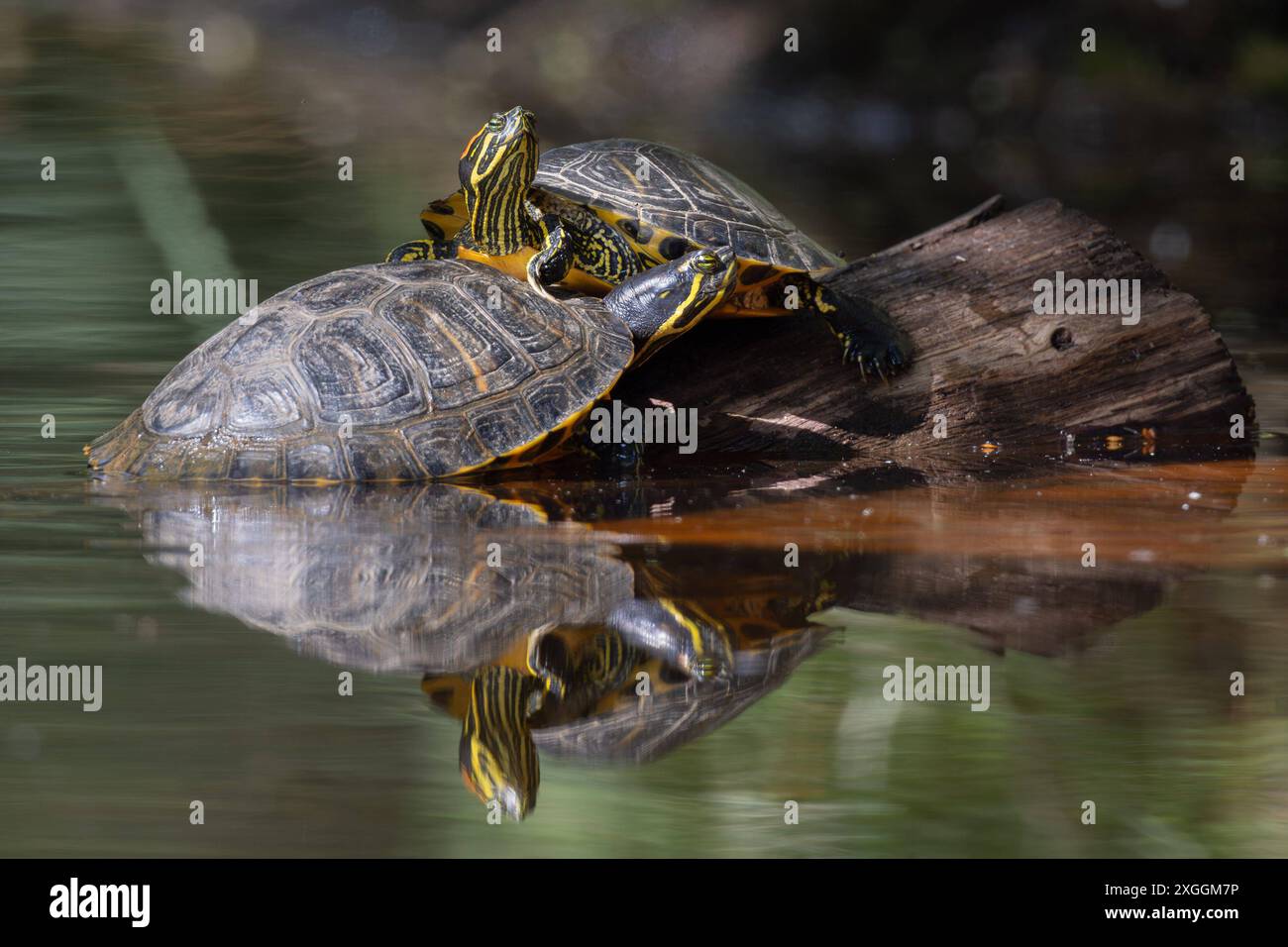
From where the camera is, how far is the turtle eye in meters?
5.72

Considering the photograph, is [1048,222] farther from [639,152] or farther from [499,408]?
[499,408]

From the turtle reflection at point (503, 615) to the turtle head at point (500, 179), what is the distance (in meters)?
1.49

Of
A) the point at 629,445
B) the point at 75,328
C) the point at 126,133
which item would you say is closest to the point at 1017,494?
the point at 629,445

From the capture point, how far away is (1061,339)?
242 inches

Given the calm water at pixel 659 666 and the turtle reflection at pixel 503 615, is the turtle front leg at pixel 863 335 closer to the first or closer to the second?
the calm water at pixel 659 666

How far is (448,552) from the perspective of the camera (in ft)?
14.4

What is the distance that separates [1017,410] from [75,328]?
223 inches

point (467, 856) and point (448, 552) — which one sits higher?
point (448, 552)

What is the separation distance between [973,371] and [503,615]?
311 cm

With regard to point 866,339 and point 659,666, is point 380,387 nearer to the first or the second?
point 866,339

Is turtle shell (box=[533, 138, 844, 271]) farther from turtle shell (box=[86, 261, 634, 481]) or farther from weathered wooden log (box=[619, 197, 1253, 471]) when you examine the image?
turtle shell (box=[86, 261, 634, 481])

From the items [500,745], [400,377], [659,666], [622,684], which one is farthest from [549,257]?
[500,745]

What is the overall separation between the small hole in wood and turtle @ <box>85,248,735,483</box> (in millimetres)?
1431

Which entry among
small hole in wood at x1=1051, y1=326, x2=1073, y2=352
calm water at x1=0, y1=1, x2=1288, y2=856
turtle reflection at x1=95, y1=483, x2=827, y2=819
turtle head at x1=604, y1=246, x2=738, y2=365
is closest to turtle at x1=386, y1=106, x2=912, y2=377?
turtle head at x1=604, y1=246, x2=738, y2=365
